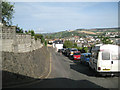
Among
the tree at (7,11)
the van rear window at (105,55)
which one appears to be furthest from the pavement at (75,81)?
the tree at (7,11)

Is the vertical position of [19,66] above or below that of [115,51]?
below

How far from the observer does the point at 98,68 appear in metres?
12.8

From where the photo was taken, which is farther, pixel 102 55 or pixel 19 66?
pixel 102 55

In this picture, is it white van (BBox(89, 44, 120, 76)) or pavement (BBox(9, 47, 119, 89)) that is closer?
pavement (BBox(9, 47, 119, 89))

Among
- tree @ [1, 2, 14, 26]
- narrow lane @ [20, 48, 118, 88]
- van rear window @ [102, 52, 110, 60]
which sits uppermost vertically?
tree @ [1, 2, 14, 26]

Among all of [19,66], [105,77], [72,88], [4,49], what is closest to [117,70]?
[105,77]

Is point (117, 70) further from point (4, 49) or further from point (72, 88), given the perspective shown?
point (4, 49)

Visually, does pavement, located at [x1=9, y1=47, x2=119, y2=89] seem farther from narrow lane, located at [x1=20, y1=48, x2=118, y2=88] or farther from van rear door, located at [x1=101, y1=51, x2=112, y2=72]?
van rear door, located at [x1=101, y1=51, x2=112, y2=72]

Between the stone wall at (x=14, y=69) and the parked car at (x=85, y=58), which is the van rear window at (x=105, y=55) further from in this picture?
the parked car at (x=85, y=58)

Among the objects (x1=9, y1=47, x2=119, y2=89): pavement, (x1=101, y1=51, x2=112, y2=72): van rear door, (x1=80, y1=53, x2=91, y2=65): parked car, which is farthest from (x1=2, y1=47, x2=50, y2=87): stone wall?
(x1=80, y1=53, x2=91, y2=65): parked car

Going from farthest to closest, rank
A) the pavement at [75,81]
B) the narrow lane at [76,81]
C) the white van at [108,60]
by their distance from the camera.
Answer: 1. the white van at [108,60]
2. the narrow lane at [76,81]
3. the pavement at [75,81]

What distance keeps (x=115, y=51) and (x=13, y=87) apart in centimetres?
779

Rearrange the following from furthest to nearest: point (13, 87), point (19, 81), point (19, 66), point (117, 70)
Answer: point (117, 70) < point (19, 66) < point (19, 81) < point (13, 87)

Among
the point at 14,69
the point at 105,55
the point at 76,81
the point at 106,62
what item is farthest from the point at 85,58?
the point at 14,69
